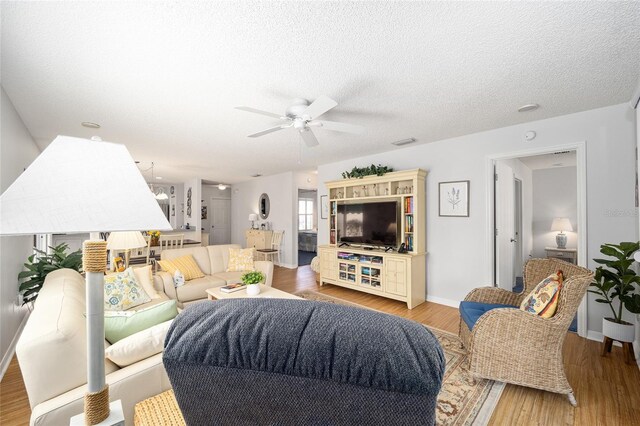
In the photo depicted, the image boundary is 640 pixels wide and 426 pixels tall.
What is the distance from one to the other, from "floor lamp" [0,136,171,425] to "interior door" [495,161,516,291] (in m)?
4.15

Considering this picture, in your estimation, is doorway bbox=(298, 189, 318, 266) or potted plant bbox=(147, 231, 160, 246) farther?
doorway bbox=(298, 189, 318, 266)

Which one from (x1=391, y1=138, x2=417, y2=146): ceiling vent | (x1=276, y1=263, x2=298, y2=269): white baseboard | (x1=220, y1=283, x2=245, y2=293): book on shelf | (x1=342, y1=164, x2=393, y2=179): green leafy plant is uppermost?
(x1=391, y1=138, x2=417, y2=146): ceiling vent

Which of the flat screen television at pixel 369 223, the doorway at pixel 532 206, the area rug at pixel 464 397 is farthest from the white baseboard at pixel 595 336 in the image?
the flat screen television at pixel 369 223

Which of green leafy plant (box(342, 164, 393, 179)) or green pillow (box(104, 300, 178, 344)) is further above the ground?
green leafy plant (box(342, 164, 393, 179))

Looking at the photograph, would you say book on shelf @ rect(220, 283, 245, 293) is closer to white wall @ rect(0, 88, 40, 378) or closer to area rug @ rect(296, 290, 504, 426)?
white wall @ rect(0, 88, 40, 378)

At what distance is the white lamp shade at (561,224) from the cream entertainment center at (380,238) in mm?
3454

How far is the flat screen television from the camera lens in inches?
169

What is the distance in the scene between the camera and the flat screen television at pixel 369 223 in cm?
429

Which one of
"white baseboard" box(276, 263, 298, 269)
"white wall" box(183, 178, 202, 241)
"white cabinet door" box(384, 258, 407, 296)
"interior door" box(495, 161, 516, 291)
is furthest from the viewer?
"white wall" box(183, 178, 202, 241)

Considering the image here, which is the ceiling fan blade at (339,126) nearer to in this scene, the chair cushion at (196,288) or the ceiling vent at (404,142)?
the ceiling vent at (404,142)

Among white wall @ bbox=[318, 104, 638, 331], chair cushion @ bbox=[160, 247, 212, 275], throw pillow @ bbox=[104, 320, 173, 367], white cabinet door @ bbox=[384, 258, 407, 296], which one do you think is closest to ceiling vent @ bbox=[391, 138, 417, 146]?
white wall @ bbox=[318, 104, 638, 331]

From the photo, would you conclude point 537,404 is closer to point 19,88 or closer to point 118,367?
point 118,367

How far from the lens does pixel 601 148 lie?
112 inches

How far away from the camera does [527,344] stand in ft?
6.48
